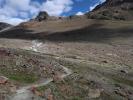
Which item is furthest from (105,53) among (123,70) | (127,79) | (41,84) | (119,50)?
(41,84)

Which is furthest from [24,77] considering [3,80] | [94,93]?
[94,93]

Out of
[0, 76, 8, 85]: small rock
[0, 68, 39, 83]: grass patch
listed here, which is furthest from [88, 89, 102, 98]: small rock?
[0, 76, 8, 85]: small rock

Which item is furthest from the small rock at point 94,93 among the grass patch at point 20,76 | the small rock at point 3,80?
the small rock at point 3,80

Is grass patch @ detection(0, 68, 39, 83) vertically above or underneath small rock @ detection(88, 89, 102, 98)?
above

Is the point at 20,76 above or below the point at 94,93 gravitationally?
above

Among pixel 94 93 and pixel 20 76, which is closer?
pixel 94 93

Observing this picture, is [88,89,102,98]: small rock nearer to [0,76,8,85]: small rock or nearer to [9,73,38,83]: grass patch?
[9,73,38,83]: grass patch

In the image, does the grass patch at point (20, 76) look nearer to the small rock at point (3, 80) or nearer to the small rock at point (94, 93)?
the small rock at point (3, 80)

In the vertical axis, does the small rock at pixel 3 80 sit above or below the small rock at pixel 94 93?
above

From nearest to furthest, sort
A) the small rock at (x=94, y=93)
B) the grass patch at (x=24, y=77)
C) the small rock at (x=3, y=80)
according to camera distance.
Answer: the small rock at (x=3, y=80) → the small rock at (x=94, y=93) → the grass patch at (x=24, y=77)

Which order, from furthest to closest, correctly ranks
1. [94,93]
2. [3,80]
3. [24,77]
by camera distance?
[24,77], [94,93], [3,80]

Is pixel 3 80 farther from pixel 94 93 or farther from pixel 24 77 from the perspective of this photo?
pixel 94 93

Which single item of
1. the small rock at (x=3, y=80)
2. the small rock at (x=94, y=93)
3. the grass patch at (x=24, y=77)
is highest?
the small rock at (x=3, y=80)

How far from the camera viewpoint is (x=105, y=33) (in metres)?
169
